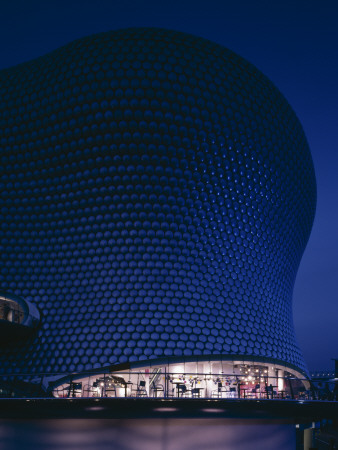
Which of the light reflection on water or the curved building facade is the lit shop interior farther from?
the curved building facade

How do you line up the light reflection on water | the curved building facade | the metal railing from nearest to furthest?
the metal railing
the light reflection on water
the curved building facade

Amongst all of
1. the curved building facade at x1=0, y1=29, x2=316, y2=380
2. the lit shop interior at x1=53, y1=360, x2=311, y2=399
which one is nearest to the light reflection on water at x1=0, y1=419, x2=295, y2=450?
the lit shop interior at x1=53, y1=360, x2=311, y2=399

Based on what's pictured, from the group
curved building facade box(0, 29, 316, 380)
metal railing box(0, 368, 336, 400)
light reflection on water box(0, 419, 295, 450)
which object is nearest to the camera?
metal railing box(0, 368, 336, 400)

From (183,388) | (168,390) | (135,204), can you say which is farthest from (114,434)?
(135,204)

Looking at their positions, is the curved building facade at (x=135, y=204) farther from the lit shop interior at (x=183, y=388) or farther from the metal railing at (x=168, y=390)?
the metal railing at (x=168, y=390)

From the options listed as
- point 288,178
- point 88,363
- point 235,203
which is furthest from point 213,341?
point 288,178

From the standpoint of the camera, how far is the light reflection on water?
12.4 m

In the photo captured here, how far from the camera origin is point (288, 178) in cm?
2789

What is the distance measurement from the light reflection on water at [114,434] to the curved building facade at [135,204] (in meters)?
7.59

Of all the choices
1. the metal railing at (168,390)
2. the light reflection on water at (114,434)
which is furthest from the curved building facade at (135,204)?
the light reflection on water at (114,434)

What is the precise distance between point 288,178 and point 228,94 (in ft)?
22.7

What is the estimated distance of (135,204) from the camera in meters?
22.7

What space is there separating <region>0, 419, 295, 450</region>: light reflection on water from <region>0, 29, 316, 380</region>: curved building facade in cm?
759

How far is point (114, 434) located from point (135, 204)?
484 inches
